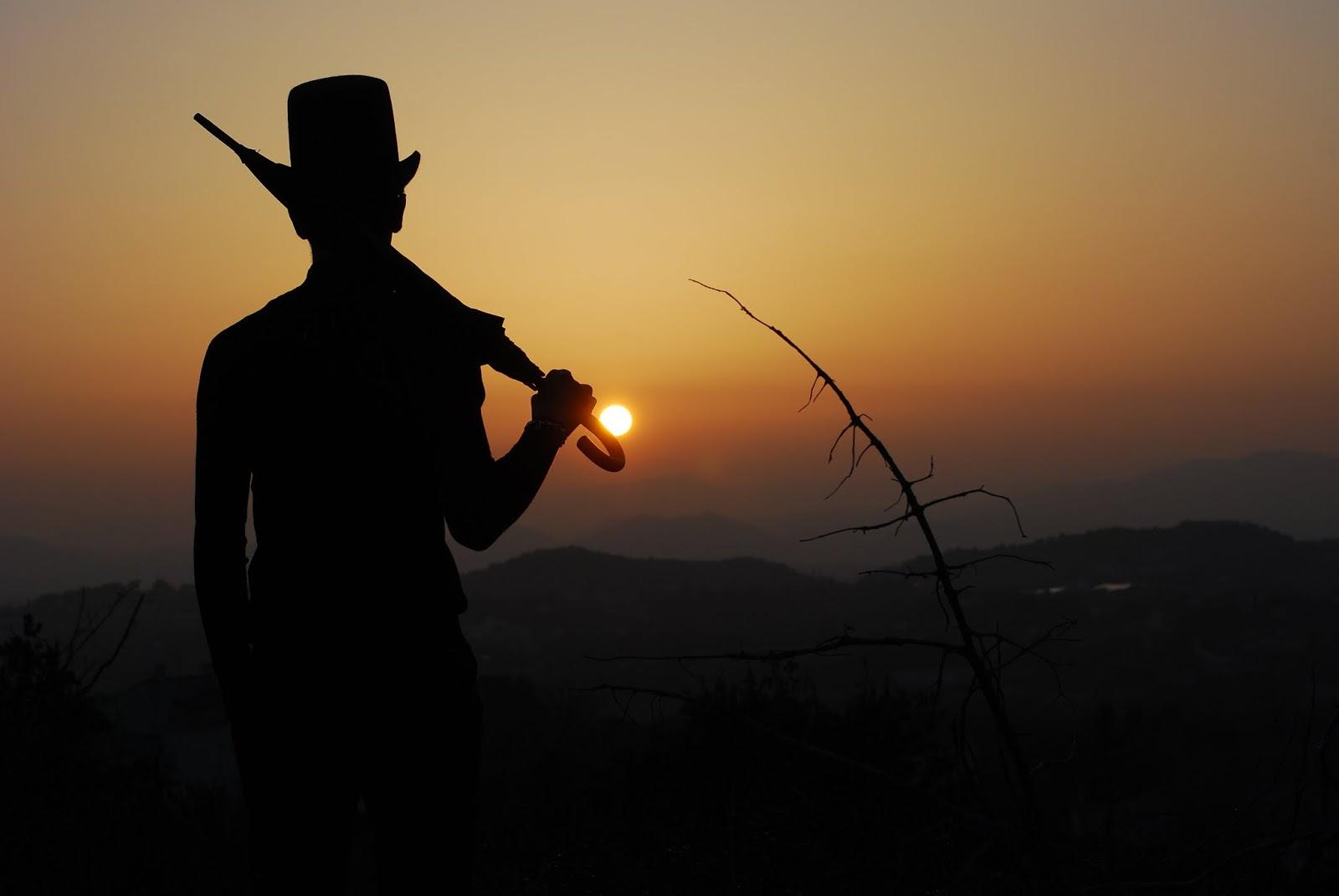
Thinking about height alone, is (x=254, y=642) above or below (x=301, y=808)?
above

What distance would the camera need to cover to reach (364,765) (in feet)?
10.3

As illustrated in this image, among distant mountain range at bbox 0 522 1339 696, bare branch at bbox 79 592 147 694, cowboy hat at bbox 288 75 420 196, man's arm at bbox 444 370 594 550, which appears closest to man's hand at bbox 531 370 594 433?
man's arm at bbox 444 370 594 550

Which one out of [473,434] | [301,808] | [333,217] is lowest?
[301,808]

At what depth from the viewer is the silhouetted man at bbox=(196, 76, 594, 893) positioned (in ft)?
10.1

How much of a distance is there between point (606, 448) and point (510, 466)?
48 cm

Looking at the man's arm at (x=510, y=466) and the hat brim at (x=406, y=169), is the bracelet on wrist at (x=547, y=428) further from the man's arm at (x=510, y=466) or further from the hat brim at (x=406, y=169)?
the hat brim at (x=406, y=169)

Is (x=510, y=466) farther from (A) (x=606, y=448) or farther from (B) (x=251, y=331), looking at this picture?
(B) (x=251, y=331)

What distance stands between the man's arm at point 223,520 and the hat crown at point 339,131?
0.57m

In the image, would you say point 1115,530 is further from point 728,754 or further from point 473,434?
point 473,434

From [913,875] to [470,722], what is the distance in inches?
209

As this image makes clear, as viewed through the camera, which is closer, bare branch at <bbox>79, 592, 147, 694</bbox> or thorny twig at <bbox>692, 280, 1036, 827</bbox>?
thorny twig at <bbox>692, 280, 1036, 827</bbox>

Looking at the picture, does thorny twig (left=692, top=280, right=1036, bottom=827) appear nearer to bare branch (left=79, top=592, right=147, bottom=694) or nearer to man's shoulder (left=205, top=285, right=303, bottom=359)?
man's shoulder (left=205, top=285, right=303, bottom=359)

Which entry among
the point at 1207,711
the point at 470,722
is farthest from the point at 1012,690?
the point at 470,722

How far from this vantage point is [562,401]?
369 cm
